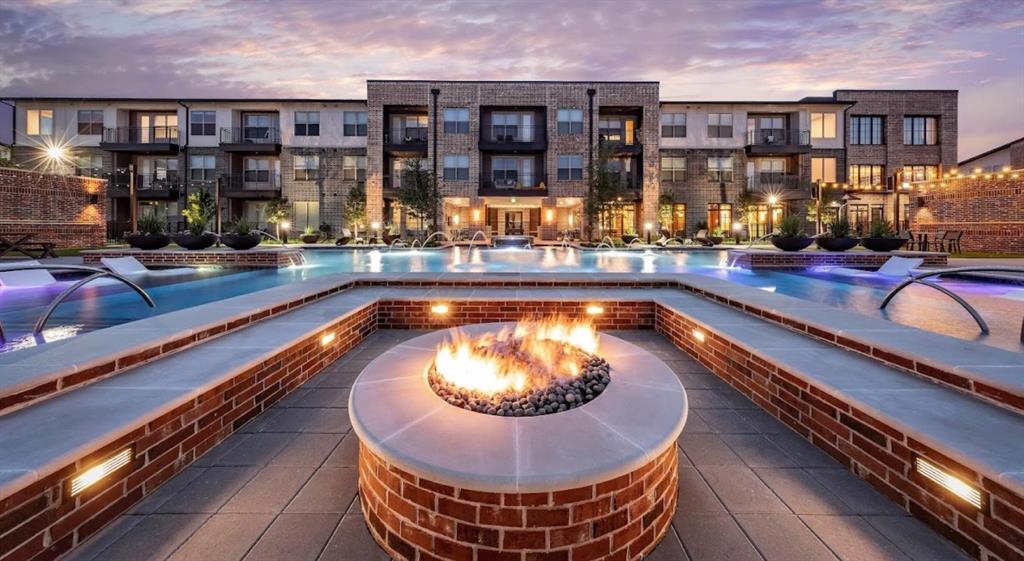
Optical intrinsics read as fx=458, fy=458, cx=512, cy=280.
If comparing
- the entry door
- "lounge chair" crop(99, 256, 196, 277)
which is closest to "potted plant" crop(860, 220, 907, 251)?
"lounge chair" crop(99, 256, 196, 277)

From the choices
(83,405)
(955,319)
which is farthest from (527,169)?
(83,405)

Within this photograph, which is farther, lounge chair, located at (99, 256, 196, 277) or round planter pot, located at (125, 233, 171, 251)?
round planter pot, located at (125, 233, 171, 251)

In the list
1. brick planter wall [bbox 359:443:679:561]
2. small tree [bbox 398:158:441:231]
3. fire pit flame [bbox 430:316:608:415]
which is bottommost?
brick planter wall [bbox 359:443:679:561]

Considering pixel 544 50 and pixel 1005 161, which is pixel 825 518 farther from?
pixel 1005 161

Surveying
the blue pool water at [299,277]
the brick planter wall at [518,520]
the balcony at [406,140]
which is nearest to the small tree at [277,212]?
the balcony at [406,140]

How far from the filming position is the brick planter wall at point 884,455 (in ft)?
5.83

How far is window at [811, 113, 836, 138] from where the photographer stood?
3344cm

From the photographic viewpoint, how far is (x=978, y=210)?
1905 centimetres

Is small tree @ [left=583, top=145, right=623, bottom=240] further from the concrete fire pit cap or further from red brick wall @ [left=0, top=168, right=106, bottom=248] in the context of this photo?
the concrete fire pit cap

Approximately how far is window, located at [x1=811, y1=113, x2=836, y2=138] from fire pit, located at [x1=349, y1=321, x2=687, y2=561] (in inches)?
1542

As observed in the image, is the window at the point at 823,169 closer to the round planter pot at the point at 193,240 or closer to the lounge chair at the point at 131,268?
the round planter pot at the point at 193,240

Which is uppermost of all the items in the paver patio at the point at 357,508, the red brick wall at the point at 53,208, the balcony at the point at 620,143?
the balcony at the point at 620,143

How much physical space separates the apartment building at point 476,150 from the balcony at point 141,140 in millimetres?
95

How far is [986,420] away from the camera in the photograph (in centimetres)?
231
